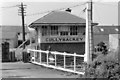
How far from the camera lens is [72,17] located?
30.0 m

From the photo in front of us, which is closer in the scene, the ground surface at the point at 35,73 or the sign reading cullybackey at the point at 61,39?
the ground surface at the point at 35,73

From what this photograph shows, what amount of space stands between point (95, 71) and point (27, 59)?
55.8ft

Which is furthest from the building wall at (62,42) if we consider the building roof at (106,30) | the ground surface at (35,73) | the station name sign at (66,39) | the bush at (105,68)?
the building roof at (106,30)

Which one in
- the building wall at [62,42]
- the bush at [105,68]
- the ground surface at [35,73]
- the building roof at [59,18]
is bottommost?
the ground surface at [35,73]

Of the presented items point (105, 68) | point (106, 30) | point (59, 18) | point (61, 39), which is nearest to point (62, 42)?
point (61, 39)

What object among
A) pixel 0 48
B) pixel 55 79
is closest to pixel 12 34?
pixel 0 48

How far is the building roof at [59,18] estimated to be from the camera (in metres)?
29.0

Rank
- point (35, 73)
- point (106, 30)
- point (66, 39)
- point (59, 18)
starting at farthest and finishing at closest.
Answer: point (106, 30) → point (59, 18) → point (66, 39) → point (35, 73)

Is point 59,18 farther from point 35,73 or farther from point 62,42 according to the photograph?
point 35,73

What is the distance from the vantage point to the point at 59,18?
2964 cm

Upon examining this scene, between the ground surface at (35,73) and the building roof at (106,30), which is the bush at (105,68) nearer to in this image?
the ground surface at (35,73)

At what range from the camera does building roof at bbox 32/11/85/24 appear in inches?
1140

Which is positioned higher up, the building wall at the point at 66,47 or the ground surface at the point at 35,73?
the building wall at the point at 66,47

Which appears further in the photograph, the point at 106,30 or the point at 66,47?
the point at 106,30
